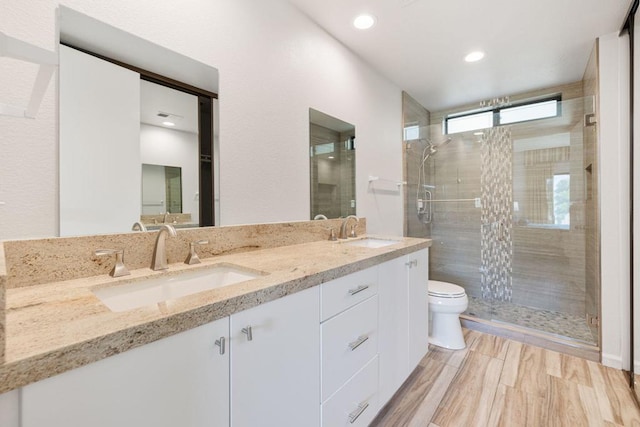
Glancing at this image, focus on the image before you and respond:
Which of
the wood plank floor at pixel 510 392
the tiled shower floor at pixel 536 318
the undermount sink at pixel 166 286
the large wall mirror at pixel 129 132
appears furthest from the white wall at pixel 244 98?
the tiled shower floor at pixel 536 318

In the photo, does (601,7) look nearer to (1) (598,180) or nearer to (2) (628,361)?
(1) (598,180)

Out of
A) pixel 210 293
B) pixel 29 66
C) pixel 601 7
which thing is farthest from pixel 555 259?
pixel 29 66

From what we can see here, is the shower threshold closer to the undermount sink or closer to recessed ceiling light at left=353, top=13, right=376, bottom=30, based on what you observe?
the undermount sink

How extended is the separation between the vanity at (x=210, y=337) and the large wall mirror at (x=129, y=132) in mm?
109

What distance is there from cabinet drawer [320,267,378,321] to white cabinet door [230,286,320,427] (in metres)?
0.05

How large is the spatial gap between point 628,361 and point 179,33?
3.25 m

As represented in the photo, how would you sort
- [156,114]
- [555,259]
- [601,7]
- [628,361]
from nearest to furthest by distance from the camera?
[156,114], [601,7], [628,361], [555,259]

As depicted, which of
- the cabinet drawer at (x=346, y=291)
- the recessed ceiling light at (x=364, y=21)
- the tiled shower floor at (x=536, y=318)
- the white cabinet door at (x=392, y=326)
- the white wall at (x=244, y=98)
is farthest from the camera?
the tiled shower floor at (x=536, y=318)

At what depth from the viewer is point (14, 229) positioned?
0.84 meters

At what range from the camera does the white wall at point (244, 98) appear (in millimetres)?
861

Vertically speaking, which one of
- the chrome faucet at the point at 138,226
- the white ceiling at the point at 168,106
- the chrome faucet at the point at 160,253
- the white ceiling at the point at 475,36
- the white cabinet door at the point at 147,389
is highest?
the white ceiling at the point at 475,36

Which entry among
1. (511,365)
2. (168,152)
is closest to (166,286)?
(168,152)

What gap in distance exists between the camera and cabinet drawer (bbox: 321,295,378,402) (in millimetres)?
1048

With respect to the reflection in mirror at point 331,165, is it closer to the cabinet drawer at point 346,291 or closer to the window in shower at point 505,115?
the cabinet drawer at point 346,291
